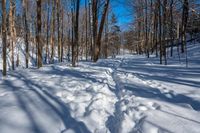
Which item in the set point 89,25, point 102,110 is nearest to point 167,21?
point 89,25

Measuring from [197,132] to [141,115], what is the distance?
1.36 metres

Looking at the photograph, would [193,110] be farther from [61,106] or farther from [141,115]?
[61,106]

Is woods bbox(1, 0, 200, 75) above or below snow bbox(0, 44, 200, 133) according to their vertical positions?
above

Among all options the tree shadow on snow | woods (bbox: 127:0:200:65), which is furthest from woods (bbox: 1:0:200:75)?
the tree shadow on snow

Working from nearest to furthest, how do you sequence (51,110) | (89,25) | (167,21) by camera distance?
1. (51,110)
2. (167,21)
3. (89,25)

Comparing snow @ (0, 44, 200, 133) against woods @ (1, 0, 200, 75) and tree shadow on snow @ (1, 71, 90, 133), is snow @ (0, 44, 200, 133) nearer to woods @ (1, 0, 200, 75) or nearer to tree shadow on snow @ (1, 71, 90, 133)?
tree shadow on snow @ (1, 71, 90, 133)

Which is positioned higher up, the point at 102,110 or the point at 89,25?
the point at 89,25

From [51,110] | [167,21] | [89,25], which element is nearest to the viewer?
[51,110]

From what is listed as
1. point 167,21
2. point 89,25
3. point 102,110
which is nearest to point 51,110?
point 102,110

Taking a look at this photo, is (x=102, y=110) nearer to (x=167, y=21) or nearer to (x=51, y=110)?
(x=51, y=110)

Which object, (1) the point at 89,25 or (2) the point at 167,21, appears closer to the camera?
(2) the point at 167,21

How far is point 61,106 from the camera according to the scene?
→ 6262mm

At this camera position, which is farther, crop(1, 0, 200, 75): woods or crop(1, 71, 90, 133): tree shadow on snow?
crop(1, 0, 200, 75): woods

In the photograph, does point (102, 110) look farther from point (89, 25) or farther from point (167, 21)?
point (89, 25)
